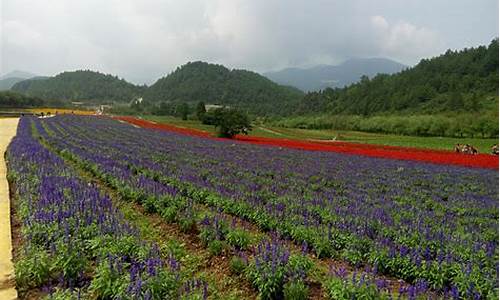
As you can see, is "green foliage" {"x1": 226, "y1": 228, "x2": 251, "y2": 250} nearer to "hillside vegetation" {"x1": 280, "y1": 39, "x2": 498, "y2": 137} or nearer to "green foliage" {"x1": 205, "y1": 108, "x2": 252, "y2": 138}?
"green foliage" {"x1": 205, "y1": 108, "x2": 252, "y2": 138}

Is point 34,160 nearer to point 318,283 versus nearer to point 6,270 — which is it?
point 6,270

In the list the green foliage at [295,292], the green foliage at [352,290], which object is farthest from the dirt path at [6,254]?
the green foliage at [352,290]

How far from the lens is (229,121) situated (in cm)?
4700

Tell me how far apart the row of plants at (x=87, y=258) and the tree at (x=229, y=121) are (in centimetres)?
3815

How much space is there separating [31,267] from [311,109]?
6062 inches

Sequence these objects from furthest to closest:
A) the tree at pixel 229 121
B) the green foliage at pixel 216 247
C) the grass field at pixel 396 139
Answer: the grass field at pixel 396 139 → the tree at pixel 229 121 → the green foliage at pixel 216 247

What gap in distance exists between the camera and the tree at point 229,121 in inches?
1857

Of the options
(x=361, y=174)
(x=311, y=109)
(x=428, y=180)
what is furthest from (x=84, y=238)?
(x=311, y=109)

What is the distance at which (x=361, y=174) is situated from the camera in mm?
19641

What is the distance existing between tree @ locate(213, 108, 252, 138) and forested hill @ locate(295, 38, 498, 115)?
8083 cm

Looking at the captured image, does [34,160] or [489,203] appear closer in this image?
[489,203]

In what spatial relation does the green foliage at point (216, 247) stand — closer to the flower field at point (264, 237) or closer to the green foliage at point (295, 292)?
the flower field at point (264, 237)

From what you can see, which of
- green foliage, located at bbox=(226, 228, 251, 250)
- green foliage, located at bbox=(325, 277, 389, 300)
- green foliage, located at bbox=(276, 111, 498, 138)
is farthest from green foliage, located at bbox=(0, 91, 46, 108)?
green foliage, located at bbox=(325, 277, 389, 300)

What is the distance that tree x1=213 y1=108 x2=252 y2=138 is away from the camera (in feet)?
155
